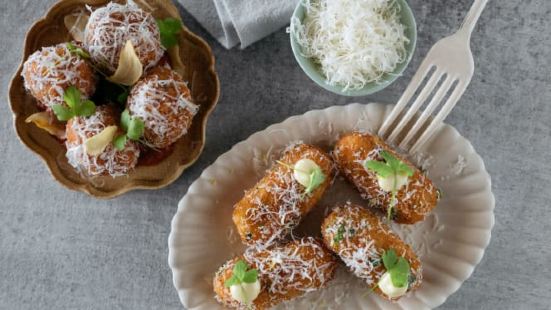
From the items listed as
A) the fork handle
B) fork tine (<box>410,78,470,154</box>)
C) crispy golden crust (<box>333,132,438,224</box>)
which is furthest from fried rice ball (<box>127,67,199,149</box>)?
the fork handle

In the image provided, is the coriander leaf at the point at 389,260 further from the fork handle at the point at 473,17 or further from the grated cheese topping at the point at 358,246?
the fork handle at the point at 473,17

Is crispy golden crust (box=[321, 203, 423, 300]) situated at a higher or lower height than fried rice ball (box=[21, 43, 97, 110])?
lower

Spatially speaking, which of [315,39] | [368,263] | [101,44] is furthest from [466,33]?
[101,44]

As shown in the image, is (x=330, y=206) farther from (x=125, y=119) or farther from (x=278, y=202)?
(x=125, y=119)

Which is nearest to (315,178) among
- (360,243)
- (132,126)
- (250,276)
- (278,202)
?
(278,202)

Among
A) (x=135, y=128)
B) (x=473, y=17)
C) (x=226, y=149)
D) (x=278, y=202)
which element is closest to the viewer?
(x=135, y=128)

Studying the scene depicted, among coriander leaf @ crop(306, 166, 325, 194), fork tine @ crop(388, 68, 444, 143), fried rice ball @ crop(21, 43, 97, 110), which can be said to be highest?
fried rice ball @ crop(21, 43, 97, 110)

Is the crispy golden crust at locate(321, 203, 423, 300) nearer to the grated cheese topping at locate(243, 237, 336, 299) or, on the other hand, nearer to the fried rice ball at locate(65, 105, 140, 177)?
the grated cheese topping at locate(243, 237, 336, 299)
